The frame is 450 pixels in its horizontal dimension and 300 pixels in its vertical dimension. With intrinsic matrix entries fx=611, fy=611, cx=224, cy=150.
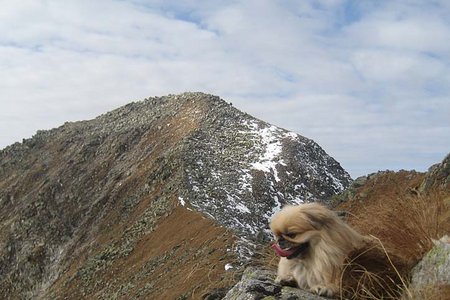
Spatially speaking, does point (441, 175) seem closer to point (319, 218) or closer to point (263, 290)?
point (319, 218)

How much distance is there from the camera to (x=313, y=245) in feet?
17.7

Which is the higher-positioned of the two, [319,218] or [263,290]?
[319,218]

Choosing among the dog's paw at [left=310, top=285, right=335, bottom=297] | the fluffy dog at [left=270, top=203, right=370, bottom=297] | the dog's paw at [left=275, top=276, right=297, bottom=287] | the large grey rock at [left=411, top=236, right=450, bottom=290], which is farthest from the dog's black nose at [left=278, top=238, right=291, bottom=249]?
the large grey rock at [left=411, top=236, right=450, bottom=290]

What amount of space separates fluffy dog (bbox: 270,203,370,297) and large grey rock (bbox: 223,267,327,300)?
94mm

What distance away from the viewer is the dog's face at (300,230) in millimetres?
5402

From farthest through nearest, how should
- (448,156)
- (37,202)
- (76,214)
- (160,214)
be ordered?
(37,202), (76,214), (160,214), (448,156)

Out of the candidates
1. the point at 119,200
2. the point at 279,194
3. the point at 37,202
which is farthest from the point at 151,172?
the point at 37,202

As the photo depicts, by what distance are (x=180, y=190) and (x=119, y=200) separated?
7.22 meters

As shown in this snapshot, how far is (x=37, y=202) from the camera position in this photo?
1623 inches

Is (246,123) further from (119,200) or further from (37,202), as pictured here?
(37,202)

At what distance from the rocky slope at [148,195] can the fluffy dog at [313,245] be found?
11175mm

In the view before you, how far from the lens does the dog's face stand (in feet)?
17.7

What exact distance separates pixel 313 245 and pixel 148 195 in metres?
28.1

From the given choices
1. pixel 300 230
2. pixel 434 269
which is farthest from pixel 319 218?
pixel 434 269
